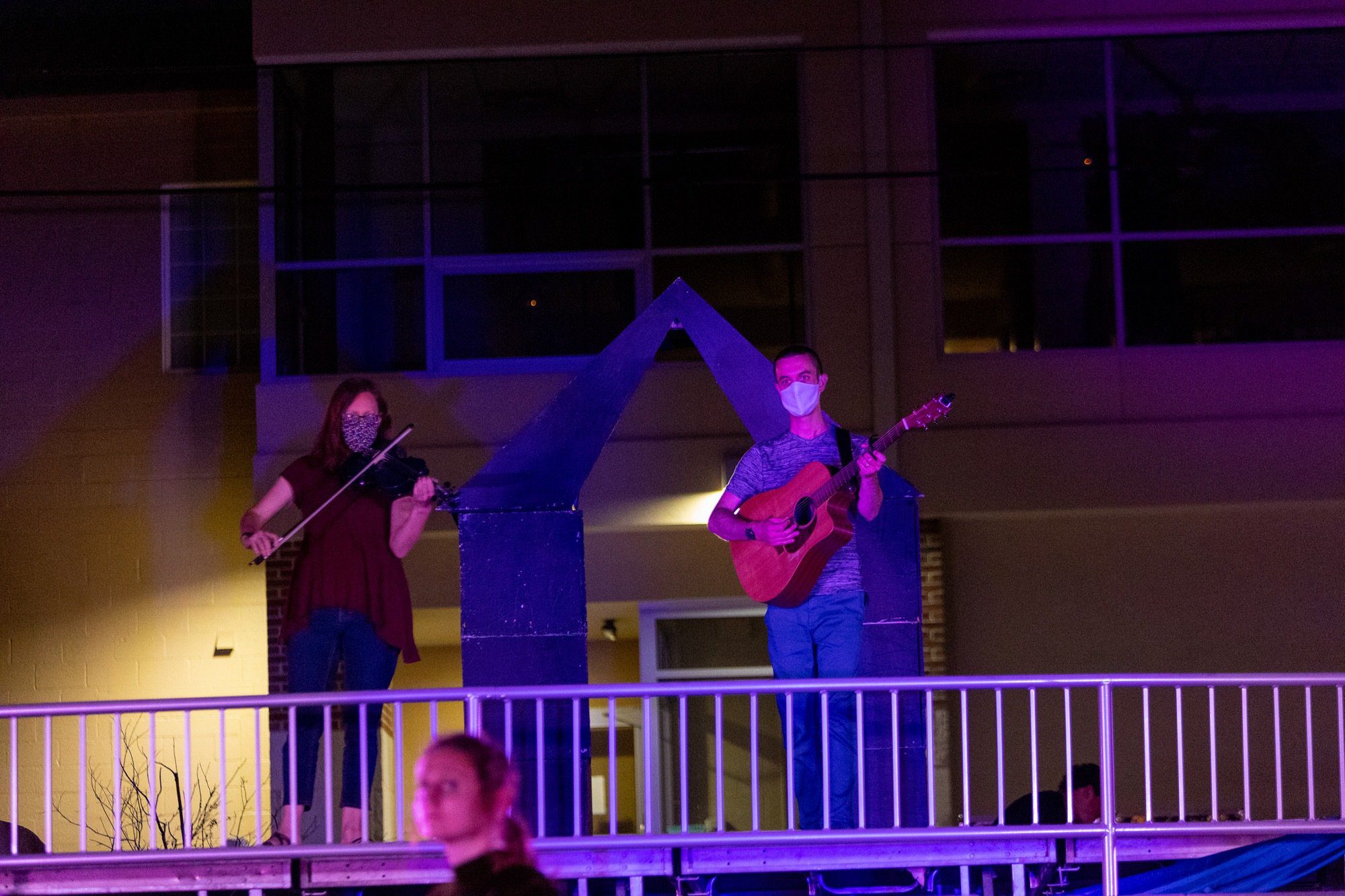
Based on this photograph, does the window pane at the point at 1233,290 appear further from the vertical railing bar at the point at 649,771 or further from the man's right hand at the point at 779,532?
the vertical railing bar at the point at 649,771

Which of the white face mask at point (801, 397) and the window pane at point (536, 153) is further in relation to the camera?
the window pane at point (536, 153)

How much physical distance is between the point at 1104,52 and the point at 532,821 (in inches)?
307

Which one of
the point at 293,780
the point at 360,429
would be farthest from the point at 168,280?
the point at 293,780

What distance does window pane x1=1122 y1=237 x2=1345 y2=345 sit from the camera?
12.0 meters

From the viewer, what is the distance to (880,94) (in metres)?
11.3

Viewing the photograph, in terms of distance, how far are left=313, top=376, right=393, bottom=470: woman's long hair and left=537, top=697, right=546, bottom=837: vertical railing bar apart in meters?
1.27

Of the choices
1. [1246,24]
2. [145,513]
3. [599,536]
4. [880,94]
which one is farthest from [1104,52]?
[145,513]

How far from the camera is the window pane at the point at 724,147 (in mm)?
12328

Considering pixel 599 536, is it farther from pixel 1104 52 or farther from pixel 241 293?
pixel 1104 52

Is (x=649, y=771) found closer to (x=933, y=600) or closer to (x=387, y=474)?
(x=387, y=474)

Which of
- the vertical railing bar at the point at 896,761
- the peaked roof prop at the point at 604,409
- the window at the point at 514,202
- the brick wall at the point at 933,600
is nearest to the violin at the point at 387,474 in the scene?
the peaked roof prop at the point at 604,409

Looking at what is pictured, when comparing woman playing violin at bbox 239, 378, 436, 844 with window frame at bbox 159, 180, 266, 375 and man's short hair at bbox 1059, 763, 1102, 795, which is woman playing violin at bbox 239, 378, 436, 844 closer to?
man's short hair at bbox 1059, 763, 1102, 795

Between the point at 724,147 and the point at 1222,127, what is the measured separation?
3.81 m

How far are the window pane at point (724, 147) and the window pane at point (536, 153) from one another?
0.29 meters
